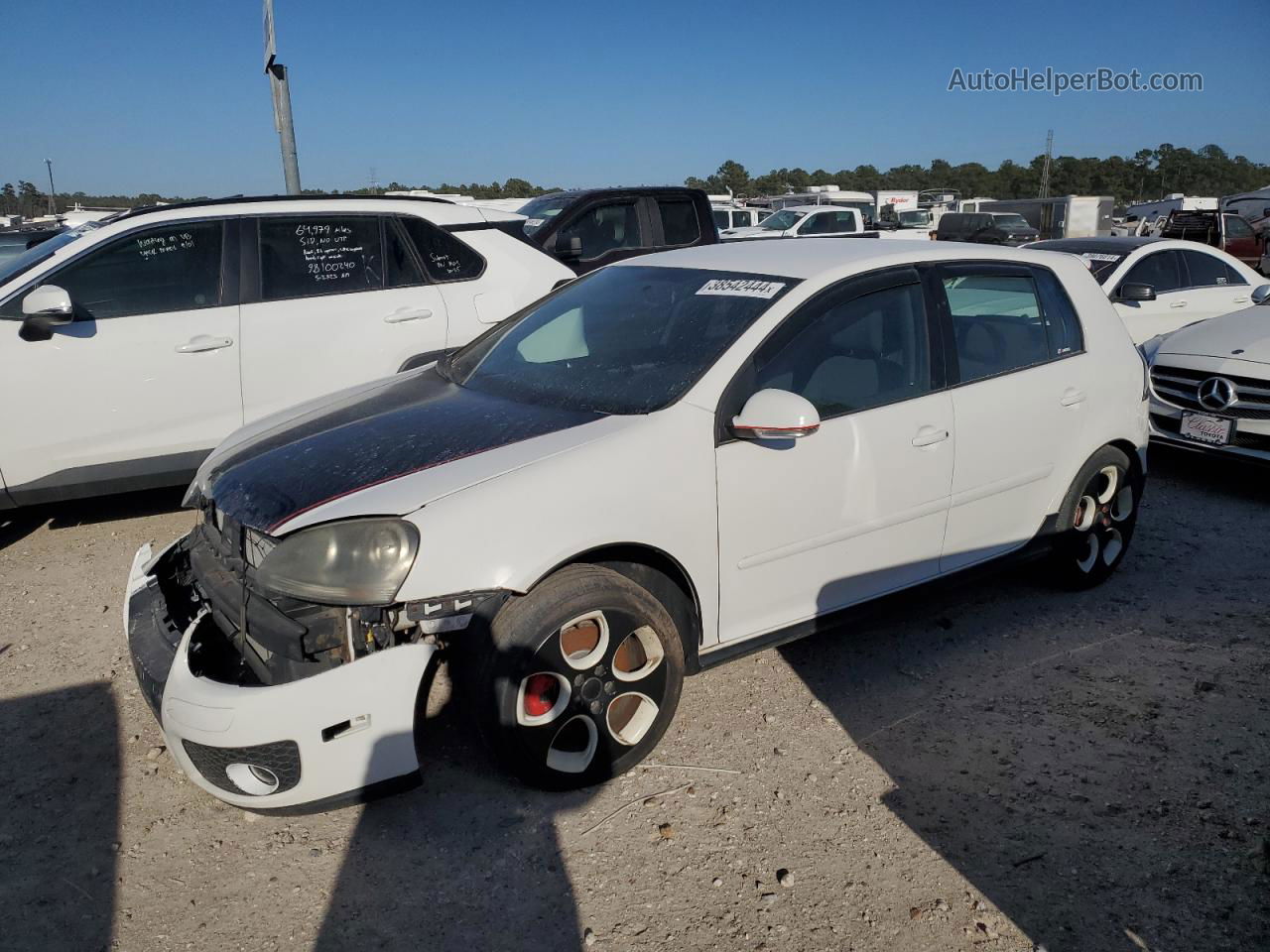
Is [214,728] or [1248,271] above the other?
[1248,271]

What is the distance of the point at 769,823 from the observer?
109 inches

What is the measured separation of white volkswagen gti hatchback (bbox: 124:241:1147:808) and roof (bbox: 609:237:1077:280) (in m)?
0.02

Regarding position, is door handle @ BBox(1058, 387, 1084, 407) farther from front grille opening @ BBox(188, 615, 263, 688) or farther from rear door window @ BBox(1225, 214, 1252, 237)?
rear door window @ BBox(1225, 214, 1252, 237)

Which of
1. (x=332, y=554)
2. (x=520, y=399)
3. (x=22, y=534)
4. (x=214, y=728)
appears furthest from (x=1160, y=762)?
(x=22, y=534)

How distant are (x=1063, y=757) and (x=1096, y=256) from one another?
650 centimetres

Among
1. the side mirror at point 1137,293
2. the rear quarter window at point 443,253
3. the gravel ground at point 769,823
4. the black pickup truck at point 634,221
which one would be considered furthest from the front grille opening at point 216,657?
the side mirror at point 1137,293

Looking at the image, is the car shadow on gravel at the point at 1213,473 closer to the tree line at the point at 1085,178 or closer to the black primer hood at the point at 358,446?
the black primer hood at the point at 358,446

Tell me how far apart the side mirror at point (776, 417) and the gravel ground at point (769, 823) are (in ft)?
3.66

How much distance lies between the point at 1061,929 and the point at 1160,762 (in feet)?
3.24

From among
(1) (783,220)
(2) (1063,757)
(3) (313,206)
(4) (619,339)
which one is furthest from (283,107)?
(1) (783,220)

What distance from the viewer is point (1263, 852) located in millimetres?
2594

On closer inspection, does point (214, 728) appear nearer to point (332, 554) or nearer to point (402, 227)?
point (332, 554)

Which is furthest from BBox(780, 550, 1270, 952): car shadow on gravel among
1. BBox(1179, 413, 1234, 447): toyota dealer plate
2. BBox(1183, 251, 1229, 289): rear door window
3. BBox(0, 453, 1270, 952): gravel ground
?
BBox(1183, 251, 1229, 289): rear door window

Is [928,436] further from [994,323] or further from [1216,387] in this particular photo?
[1216,387]
